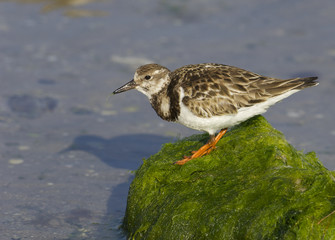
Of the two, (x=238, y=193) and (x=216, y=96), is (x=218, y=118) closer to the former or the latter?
(x=216, y=96)

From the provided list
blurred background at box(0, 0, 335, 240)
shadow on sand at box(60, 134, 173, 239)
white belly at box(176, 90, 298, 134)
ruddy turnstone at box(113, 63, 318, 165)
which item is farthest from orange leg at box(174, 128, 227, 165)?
shadow on sand at box(60, 134, 173, 239)

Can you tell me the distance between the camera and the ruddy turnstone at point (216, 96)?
634 cm

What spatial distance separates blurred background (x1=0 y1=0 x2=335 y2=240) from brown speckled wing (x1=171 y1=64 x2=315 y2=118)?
1905 millimetres

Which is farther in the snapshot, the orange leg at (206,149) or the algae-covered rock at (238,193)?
the orange leg at (206,149)

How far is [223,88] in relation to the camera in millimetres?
6469

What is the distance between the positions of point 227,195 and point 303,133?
15.0 feet

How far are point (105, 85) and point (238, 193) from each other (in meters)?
6.55

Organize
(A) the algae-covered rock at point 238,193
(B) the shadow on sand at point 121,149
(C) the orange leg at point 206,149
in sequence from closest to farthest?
1. (A) the algae-covered rock at point 238,193
2. (C) the orange leg at point 206,149
3. (B) the shadow on sand at point 121,149

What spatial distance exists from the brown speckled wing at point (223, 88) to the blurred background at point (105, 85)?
75.0 inches

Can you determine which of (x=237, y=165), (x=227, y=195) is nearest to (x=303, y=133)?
(x=237, y=165)

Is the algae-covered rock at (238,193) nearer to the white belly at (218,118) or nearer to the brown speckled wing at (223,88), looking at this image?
the white belly at (218,118)

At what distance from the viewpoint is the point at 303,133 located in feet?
30.8

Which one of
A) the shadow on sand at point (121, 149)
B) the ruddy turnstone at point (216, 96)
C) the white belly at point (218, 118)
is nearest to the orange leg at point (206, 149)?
the ruddy turnstone at point (216, 96)

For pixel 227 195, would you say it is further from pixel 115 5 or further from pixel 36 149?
pixel 115 5
